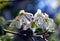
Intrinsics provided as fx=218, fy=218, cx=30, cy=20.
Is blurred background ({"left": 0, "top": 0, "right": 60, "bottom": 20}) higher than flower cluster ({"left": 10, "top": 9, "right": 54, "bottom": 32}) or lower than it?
higher

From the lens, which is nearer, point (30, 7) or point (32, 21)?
point (32, 21)

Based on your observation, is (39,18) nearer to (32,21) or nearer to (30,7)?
(32,21)

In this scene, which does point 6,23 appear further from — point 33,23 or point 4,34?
point 33,23

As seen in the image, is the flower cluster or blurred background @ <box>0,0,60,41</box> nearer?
the flower cluster

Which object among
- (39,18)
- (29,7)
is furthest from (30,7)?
(39,18)

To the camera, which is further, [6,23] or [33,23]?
[6,23]

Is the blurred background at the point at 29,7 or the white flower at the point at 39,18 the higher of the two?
the blurred background at the point at 29,7

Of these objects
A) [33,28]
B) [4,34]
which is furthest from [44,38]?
[4,34]

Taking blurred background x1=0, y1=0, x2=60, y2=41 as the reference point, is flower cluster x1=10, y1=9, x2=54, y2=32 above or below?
below

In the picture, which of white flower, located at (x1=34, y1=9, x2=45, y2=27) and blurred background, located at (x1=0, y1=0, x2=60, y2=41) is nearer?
white flower, located at (x1=34, y1=9, x2=45, y2=27)
